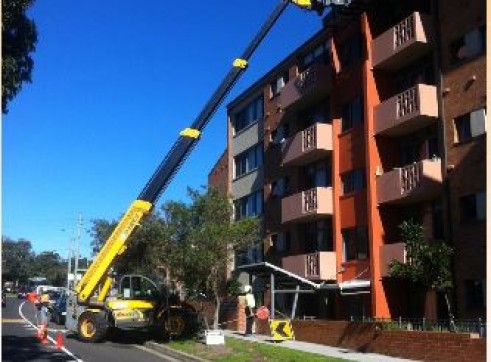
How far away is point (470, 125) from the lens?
22547mm

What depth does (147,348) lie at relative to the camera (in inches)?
989

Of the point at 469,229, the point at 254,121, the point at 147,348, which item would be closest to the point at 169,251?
the point at 147,348

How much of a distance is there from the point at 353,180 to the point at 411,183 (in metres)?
4.84

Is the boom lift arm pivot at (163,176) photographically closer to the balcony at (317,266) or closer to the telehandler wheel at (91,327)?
the telehandler wheel at (91,327)

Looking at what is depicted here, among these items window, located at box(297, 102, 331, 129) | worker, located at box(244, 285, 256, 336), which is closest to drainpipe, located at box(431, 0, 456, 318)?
window, located at box(297, 102, 331, 129)

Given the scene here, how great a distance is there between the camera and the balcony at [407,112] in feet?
78.5

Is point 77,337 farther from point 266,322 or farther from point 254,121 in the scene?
point 254,121

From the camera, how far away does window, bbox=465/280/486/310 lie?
842 inches

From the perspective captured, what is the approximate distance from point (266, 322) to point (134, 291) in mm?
5508

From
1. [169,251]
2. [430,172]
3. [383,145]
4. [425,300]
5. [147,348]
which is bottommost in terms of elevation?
[147,348]

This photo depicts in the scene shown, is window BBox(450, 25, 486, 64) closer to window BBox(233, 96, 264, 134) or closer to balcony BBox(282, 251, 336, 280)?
balcony BBox(282, 251, 336, 280)

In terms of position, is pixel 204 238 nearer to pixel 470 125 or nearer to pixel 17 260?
pixel 470 125

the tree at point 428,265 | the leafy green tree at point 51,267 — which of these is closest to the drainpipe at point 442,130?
the tree at point 428,265

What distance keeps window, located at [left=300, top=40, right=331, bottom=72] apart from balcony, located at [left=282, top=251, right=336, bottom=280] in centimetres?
858
